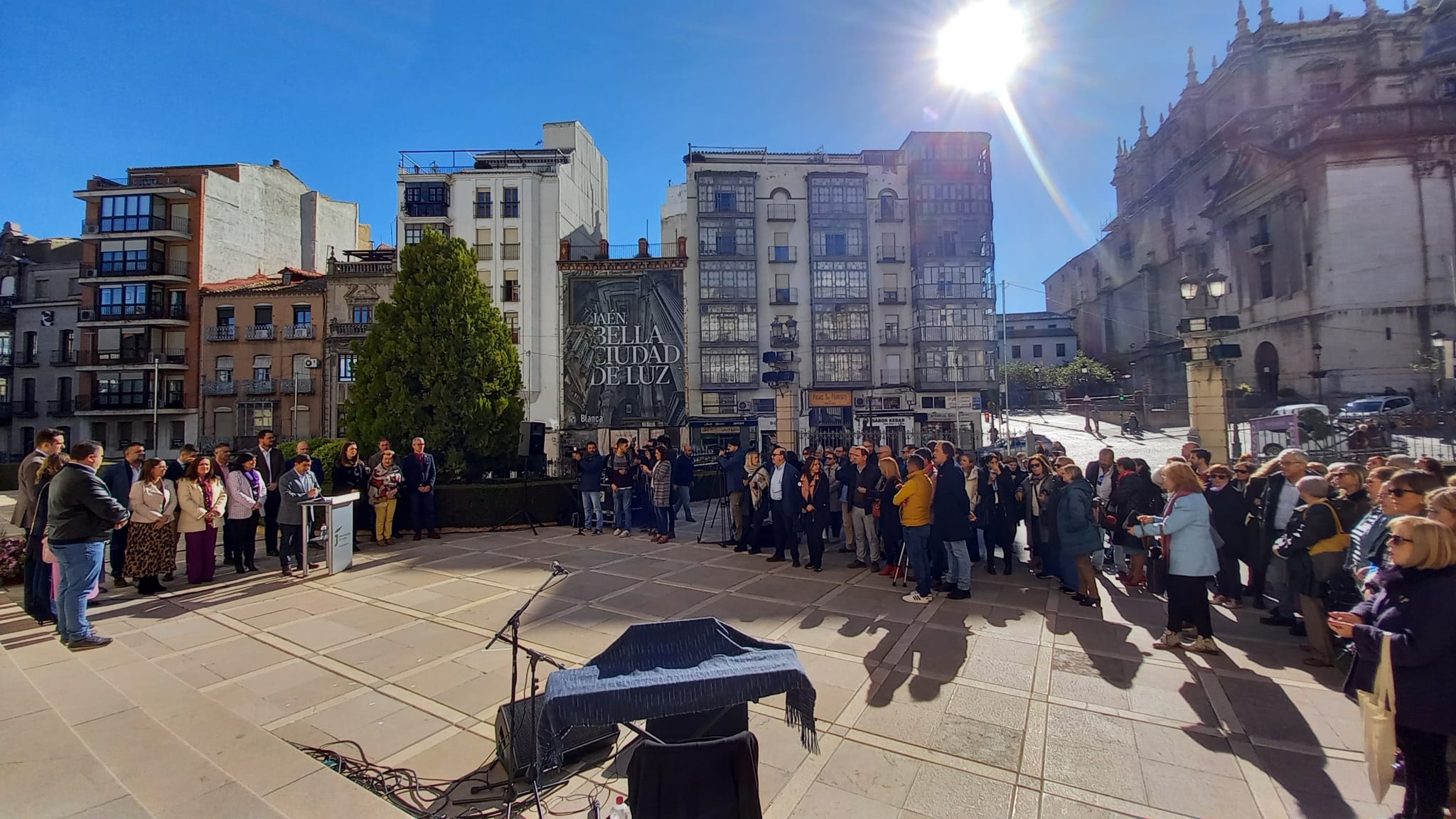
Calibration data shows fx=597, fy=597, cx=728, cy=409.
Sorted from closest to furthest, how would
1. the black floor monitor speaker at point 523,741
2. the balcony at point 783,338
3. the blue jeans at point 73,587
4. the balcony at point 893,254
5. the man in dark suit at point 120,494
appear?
the black floor monitor speaker at point 523,741 < the blue jeans at point 73,587 < the man in dark suit at point 120,494 < the balcony at point 783,338 < the balcony at point 893,254

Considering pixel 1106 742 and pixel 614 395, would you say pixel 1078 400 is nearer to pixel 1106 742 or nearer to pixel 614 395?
pixel 614 395

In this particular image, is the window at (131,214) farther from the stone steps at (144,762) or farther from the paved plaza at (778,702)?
the stone steps at (144,762)

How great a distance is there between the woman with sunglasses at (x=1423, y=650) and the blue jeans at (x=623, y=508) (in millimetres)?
10904

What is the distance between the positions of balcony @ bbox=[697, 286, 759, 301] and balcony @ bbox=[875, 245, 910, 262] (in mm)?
8768

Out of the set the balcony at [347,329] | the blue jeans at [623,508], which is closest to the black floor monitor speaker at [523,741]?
the blue jeans at [623,508]

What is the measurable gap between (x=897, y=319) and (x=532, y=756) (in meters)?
37.5

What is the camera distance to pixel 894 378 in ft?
124

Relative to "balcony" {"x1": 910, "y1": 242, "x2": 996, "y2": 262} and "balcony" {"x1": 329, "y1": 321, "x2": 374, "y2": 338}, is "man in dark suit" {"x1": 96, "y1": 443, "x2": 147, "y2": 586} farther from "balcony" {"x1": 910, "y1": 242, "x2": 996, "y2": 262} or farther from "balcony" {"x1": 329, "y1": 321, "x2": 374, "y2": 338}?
"balcony" {"x1": 910, "y1": 242, "x2": 996, "y2": 262}

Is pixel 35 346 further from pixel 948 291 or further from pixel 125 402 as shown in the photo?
pixel 948 291

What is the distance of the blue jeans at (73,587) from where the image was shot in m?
5.61

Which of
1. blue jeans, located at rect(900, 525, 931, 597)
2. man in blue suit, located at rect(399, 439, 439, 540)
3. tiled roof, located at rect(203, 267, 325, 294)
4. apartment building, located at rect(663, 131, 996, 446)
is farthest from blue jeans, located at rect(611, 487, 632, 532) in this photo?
tiled roof, located at rect(203, 267, 325, 294)

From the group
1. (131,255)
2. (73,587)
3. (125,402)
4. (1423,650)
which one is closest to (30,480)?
(73,587)

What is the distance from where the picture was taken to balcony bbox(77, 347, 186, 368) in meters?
36.2

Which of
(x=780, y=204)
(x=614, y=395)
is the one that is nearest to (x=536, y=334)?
(x=614, y=395)
